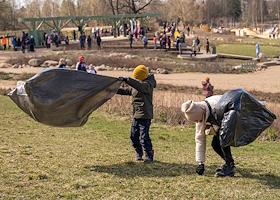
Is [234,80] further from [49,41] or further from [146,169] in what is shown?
[49,41]

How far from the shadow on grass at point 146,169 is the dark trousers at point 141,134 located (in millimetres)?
304

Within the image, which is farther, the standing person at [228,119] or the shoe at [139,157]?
the shoe at [139,157]

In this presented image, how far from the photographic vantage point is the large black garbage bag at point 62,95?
8875mm

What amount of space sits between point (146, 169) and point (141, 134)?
2.15 feet

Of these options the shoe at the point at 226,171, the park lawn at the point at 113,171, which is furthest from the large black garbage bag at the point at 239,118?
the park lawn at the point at 113,171

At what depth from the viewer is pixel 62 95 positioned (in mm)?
8984

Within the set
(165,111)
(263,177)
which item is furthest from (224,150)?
(165,111)

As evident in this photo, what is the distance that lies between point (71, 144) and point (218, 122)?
477 centimetres

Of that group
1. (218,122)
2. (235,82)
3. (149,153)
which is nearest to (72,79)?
(149,153)

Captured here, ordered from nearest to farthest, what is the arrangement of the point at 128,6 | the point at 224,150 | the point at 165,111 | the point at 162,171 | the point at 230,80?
the point at 224,150 < the point at 162,171 < the point at 165,111 < the point at 230,80 < the point at 128,6

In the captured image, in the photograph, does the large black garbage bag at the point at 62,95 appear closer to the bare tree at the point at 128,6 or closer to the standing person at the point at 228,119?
the standing person at the point at 228,119

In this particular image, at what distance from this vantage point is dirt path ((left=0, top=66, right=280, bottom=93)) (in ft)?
96.1

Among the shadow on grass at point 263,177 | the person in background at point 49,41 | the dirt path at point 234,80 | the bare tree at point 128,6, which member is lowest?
the dirt path at point 234,80

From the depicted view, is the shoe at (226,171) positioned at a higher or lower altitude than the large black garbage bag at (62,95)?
lower
